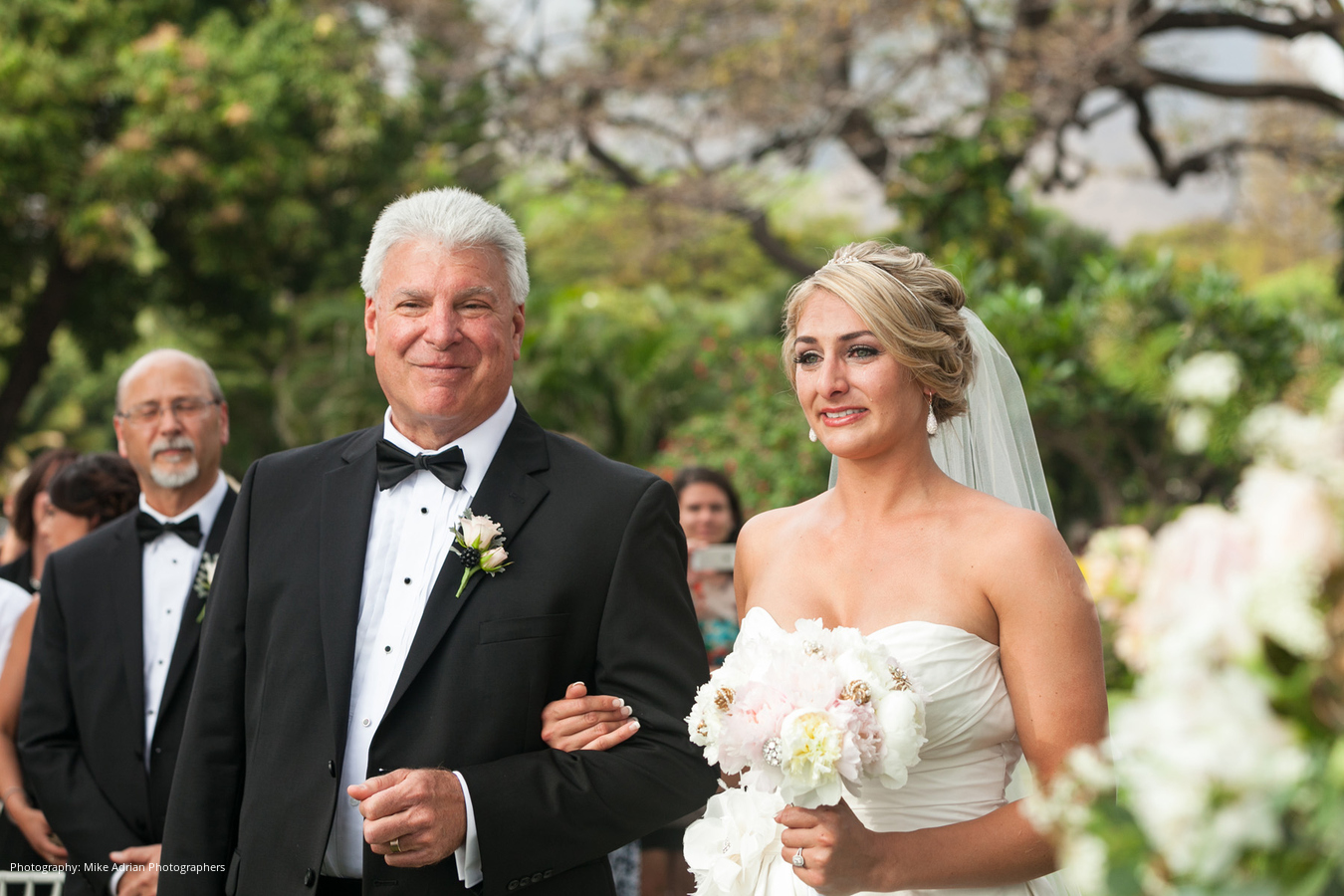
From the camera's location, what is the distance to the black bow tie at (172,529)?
438 centimetres

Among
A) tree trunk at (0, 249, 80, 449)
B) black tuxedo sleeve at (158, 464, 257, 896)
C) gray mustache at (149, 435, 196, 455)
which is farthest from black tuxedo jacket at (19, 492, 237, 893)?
tree trunk at (0, 249, 80, 449)

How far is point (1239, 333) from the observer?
1042 centimetres

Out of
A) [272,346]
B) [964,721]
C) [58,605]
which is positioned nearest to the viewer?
[964,721]

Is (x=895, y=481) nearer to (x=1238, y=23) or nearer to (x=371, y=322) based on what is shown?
(x=371, y=322)

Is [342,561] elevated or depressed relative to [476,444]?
depressed

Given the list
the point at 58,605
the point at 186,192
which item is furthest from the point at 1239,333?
the point at 186,192

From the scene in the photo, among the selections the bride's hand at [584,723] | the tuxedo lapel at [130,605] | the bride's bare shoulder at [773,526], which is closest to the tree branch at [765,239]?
the tuxedo lapel at [130,605]

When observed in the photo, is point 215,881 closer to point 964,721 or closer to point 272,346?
point 964,721

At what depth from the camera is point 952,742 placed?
8.88 feet

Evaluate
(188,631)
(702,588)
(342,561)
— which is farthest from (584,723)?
(702,588)

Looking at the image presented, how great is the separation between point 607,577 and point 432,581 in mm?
419

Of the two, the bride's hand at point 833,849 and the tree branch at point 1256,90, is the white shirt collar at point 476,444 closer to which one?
the bride's hand at point 833,849

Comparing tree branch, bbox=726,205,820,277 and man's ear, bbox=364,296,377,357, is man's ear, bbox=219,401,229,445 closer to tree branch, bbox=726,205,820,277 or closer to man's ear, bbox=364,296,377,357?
man's ear, bbox=364,296,377,357

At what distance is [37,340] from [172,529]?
444 inches
